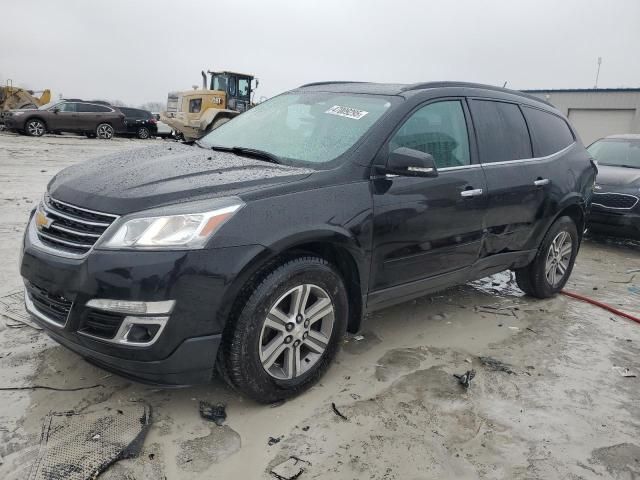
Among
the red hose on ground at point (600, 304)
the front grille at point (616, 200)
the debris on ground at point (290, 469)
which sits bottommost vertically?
the debris on ground at point (290, 469)

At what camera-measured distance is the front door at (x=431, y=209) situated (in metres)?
3.22

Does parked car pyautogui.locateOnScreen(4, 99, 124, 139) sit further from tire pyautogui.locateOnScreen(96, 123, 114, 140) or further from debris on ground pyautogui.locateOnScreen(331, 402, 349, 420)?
debris on ground pyautogui.locateOnScreen(331, 402, 349, 420)

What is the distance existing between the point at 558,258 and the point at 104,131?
2130 cm

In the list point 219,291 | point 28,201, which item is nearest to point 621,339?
point 219,291

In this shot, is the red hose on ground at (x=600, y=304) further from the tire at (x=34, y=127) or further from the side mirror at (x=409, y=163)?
the tire at (x=34, y=127)

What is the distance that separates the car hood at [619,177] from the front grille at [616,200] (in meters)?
Answer: 0.22

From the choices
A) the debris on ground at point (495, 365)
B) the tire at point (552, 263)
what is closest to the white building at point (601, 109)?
the tire at point (552, 263)

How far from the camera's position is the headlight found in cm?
242

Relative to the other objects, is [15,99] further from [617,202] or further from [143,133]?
[617,202]

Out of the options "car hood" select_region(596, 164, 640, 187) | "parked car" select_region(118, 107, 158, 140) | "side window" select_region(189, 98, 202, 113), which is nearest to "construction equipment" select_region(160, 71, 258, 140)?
"side window" select_region(189, 98, 202, 113)

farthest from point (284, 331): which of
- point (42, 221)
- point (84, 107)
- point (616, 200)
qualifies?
point (84, 107)

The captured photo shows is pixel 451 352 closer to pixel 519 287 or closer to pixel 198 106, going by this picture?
pixel 519 287

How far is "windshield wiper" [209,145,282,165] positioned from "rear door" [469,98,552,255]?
1598mm

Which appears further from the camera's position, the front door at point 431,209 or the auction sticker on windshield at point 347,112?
the auction sticker on windshield at point 347,112
